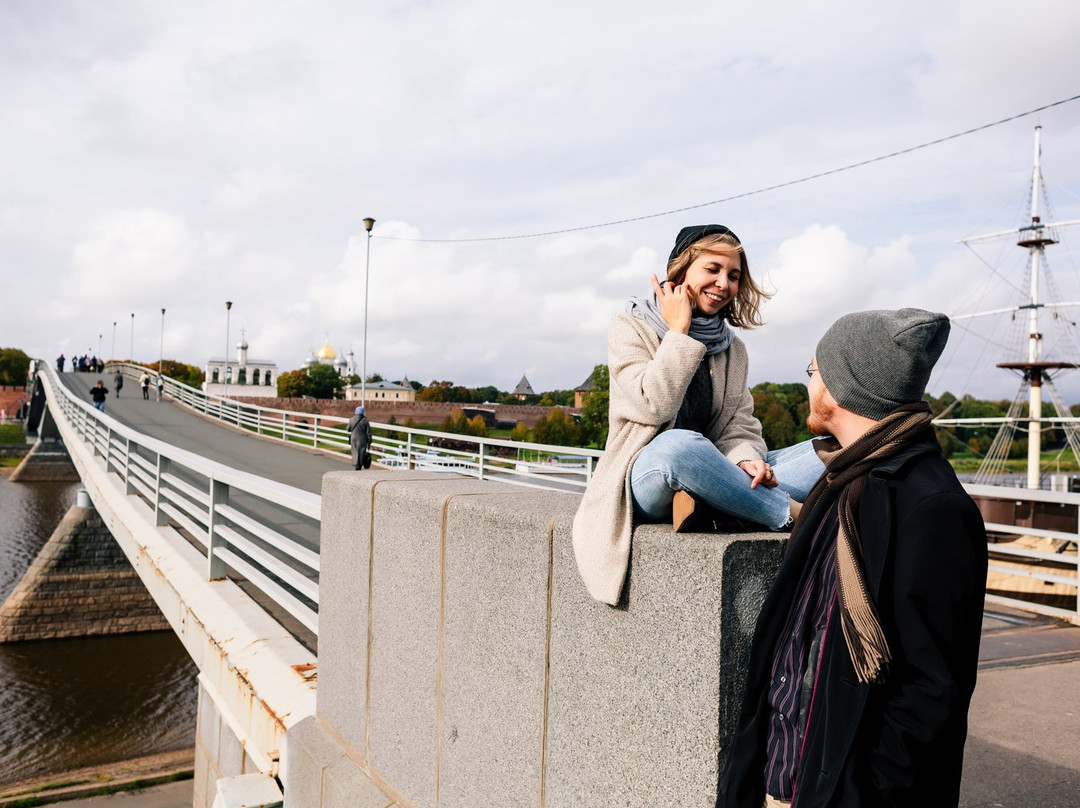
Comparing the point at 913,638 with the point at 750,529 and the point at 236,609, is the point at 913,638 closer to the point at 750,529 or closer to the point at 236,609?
the point at 750,529

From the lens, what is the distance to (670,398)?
2109mm

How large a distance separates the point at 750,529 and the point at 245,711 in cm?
386

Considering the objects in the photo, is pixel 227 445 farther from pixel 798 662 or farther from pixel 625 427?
pixel 798 662

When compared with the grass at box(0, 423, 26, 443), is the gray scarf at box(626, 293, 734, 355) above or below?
above

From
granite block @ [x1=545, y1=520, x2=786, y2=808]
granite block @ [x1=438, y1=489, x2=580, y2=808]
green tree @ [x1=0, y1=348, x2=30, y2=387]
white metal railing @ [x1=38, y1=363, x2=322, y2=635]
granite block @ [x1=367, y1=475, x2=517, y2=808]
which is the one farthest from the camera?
green tree @ [x1=0, y1=348, x2=30, y2=387]

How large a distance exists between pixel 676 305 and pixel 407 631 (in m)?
1.76

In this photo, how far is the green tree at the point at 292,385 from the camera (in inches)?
4483

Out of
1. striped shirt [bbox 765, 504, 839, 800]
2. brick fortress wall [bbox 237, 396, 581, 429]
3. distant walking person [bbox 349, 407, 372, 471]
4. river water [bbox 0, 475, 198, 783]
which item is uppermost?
striped shirt [bbox 765, 504, 839, 800]

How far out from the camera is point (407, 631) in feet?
10.7

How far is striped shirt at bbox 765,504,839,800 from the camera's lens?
5.32 feet

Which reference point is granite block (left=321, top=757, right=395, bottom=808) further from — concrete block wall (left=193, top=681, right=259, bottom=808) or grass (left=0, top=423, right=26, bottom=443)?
grass (left=0, top=423, right=26, bottom=443)

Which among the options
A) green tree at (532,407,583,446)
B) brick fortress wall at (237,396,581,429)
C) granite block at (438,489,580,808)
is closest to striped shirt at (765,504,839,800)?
granite block at (438,489,580,808)

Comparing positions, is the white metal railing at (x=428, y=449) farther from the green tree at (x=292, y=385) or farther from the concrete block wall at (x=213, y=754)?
the green tree at (x=292, y=385)

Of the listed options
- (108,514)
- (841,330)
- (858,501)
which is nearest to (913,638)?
(858,501)
